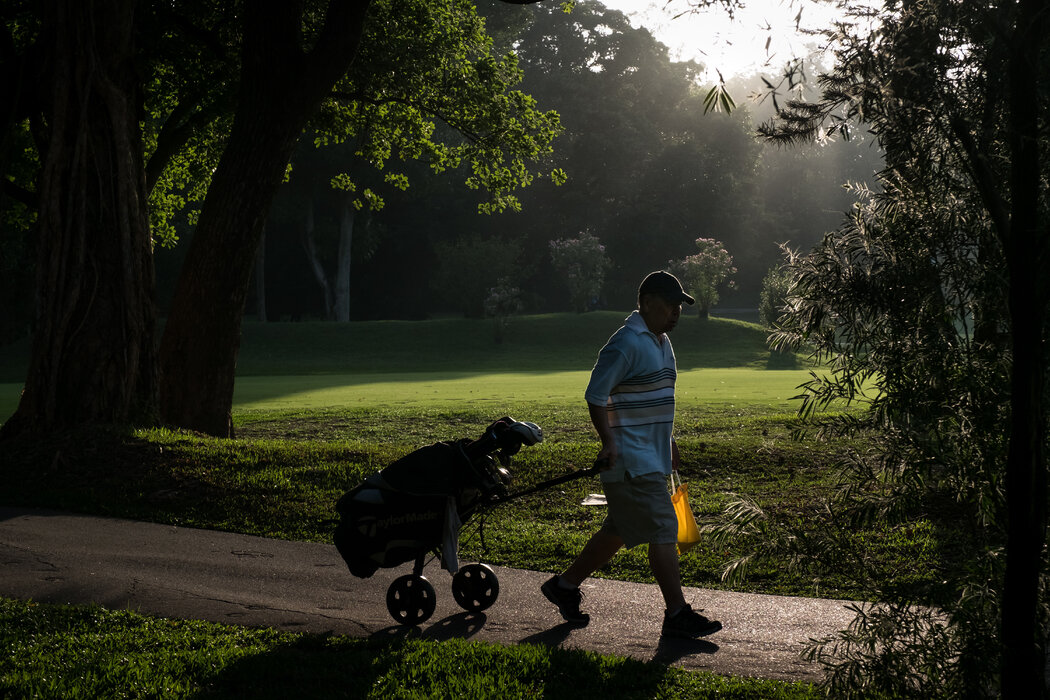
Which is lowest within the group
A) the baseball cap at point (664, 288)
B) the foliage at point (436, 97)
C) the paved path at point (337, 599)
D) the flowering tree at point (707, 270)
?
the paved path at point (337, 599)

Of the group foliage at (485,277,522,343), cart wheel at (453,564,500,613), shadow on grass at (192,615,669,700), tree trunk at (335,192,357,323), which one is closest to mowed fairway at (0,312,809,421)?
foliage at (485,277,522,343)

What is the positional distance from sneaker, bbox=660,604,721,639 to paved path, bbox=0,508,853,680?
0.06m

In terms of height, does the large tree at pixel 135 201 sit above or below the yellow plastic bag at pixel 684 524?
above

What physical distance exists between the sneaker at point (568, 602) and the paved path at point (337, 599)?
9 centimetres

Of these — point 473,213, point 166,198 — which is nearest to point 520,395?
point 166,198

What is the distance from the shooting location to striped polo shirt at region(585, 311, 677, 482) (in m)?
5.95

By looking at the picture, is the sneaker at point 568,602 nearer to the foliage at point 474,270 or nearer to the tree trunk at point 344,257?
the foliage at point 474,270

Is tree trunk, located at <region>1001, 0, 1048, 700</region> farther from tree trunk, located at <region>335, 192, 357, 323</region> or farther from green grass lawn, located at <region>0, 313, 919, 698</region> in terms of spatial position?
tree trunk, located at <region>335, 192, 357, 323</region>

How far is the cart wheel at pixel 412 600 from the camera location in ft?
20.1

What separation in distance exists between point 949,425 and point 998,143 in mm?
1232

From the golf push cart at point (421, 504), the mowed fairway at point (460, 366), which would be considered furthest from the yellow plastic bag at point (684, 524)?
the mowed fairway at point (460, 366)

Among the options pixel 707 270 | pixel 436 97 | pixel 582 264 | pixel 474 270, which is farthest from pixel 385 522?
pixel 474 270

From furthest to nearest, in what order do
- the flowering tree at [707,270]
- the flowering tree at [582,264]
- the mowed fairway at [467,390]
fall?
the flowering tree at [582,264] → the flowering tree at [707,270] → the mowed fairway at [467,390]

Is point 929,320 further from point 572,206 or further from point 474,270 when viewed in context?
point 572,206
